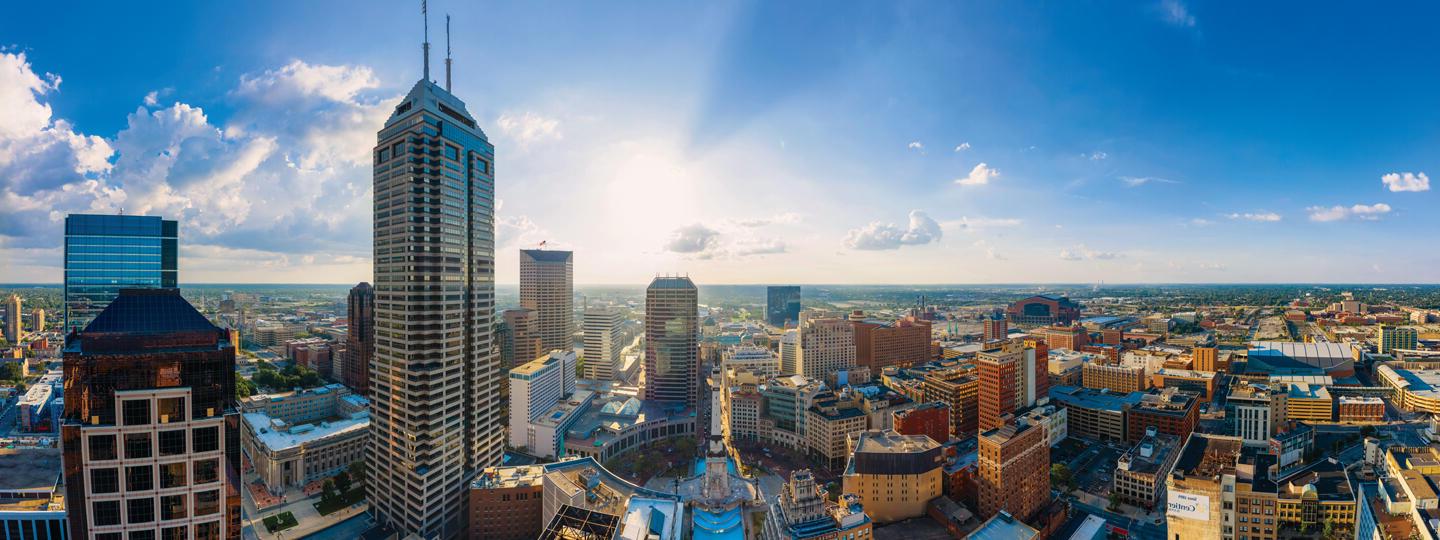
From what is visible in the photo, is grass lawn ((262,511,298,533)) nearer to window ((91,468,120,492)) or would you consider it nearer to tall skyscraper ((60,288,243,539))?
tall skyscraper ((60,288,243,539))

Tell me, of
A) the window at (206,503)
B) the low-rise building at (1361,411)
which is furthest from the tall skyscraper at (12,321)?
the low-rise building at (1361,411)

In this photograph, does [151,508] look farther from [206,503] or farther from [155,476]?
[206,503]

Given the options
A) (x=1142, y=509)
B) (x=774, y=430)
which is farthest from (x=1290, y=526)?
(x=774, y=430)

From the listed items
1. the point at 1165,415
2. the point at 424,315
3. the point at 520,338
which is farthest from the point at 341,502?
the point at 1165,415

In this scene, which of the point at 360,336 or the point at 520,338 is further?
the point at 520,338

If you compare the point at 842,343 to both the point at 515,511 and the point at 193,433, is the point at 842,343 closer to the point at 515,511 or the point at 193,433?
the point at 515,511

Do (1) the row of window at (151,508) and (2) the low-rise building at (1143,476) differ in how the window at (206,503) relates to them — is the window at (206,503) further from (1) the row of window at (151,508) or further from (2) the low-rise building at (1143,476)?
(2) the low-rise building at (1143,476)
